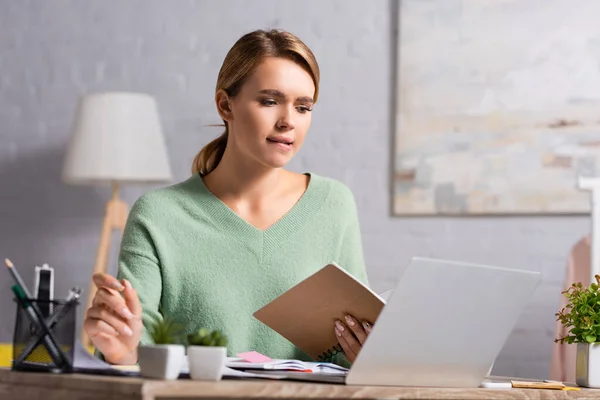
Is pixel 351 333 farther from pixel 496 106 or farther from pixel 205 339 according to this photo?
pixel 496 106

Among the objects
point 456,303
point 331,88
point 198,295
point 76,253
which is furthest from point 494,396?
point 76,253

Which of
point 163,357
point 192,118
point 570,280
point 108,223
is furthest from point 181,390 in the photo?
point 192,118

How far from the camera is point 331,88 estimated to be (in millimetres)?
3178

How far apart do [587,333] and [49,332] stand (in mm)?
780

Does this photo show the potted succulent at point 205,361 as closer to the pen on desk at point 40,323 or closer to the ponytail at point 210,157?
the pen on desk at point 40,323

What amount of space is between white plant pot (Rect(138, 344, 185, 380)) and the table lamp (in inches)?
83.3

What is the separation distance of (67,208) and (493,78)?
5.18 feet

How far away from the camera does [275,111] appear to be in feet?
5.25

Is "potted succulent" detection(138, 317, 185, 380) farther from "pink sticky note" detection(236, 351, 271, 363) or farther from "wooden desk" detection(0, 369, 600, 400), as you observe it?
"pink sticky note" detection(236, 351, 271, 363)

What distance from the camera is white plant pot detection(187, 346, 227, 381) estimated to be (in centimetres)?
94

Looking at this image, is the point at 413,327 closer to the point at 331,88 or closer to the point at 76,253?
the point at 331,88

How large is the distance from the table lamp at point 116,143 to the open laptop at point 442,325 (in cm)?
205

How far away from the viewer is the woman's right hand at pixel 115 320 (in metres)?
1.13

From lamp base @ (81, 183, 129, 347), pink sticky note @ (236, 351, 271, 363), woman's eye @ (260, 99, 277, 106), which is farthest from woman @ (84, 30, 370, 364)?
lamp base @ (81, 183, 129, 347)
